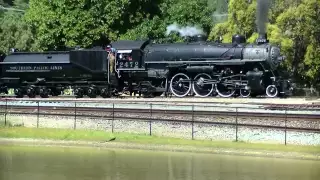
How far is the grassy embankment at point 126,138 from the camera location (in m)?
22.6

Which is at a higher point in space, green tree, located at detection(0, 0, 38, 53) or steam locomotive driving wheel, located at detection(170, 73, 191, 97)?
green tree, located at detection(0, 0, 38, 53)

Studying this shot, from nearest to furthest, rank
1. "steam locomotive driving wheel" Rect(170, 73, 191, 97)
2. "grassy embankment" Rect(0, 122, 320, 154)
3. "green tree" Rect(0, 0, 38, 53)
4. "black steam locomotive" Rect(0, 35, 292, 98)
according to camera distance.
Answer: "grassy embankment" Rect(0, 122, 320, 154) → "black steam locomotive" Rect(0, 35, 292, 98) → "steam locomotive driving wheel" Rect(170, 73, 191, 97) → "green tree" Rect(0, 0, 38, 53)

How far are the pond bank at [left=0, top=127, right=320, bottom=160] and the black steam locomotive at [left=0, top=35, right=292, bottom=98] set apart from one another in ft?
20.2

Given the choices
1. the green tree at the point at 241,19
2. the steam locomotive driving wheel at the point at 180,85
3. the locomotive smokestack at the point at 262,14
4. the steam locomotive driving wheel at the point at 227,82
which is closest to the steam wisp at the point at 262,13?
the locomotive smokestack at the point at 262,14

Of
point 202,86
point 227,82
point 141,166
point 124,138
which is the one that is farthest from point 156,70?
point 141,166

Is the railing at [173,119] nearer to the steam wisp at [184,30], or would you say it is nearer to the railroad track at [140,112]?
the railroad track at [140,112]

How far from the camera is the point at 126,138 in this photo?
2564cm

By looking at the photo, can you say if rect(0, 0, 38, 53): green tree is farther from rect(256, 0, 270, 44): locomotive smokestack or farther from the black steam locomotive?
rect(256, 0, 270, 44): locomotive smokestack

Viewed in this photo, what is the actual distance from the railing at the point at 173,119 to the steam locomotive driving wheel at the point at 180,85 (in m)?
5.06

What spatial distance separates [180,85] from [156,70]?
1.58 metres

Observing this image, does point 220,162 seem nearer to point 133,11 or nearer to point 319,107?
point 319,107

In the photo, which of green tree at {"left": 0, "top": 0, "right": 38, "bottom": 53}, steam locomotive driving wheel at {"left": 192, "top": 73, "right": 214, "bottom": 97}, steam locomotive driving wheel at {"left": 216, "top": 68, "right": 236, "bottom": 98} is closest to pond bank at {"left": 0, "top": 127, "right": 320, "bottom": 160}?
steam locomotive driving wheel at {"left": 192, "top": 73, "right": 214, "bottom": 97}

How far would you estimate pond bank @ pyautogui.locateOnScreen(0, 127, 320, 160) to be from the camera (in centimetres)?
2214

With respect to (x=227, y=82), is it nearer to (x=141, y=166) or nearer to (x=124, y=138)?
(x=124, y=138)
